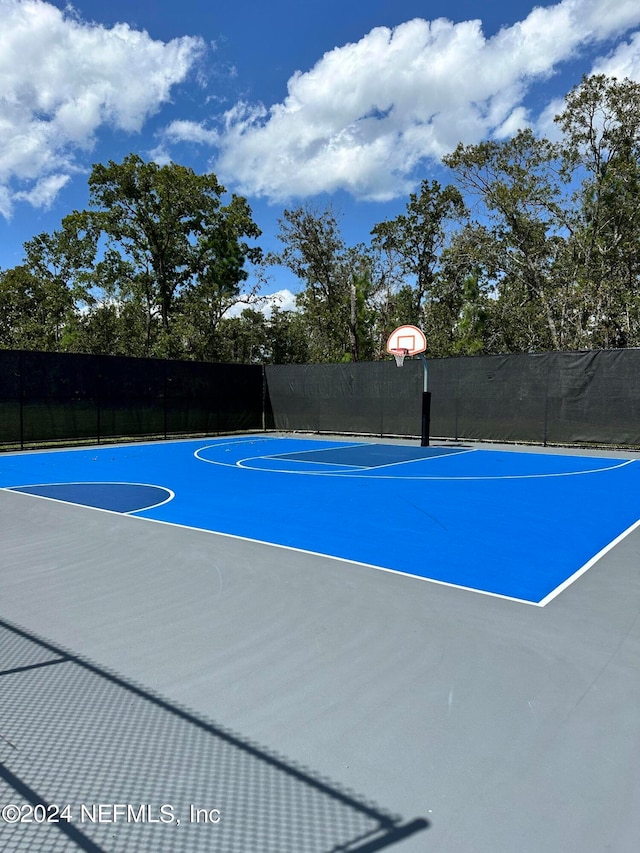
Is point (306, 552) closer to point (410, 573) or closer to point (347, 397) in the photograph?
point (410, 573)

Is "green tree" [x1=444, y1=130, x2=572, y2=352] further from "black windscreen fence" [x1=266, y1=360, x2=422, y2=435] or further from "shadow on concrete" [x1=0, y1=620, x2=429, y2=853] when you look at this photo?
"shadow on concrete" [x1=0, y1=620, x2=429, y2=853]

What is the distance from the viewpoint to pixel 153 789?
177cm

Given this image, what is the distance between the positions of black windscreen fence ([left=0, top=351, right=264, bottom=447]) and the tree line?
5118mm

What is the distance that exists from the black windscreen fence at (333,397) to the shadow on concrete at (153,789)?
1178 cm

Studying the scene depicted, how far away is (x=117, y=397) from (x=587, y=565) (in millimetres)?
12389

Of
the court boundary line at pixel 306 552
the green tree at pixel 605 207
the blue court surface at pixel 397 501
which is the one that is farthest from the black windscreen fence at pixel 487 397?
the court boundary line at pixel 306 552

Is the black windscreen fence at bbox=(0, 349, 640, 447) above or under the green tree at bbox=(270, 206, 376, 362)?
under

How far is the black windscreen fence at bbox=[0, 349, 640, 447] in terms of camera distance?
12453mm

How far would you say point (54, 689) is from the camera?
7.80ft

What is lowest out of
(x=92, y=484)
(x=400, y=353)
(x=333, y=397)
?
(x=92, y=484)

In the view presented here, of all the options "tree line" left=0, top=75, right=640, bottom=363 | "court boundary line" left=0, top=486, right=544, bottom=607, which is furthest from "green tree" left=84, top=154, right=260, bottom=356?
"court boundary line" left=0, top=486, right=544, bottom=607

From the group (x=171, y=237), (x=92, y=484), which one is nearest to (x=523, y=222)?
(x=171, y=237)

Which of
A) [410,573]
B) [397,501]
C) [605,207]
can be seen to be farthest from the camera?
[605,207]

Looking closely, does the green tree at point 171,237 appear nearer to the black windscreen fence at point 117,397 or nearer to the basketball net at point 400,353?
the black windscreen fence at point 117,397
